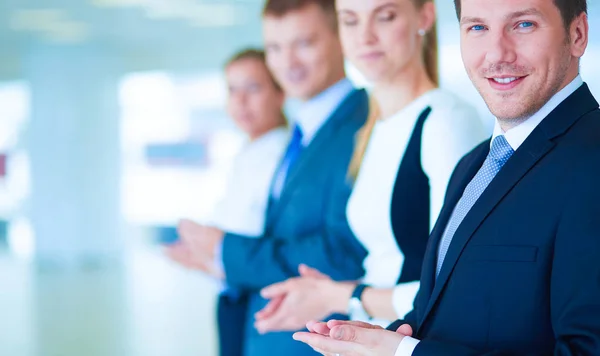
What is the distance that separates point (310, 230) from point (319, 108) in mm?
438

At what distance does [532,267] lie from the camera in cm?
117

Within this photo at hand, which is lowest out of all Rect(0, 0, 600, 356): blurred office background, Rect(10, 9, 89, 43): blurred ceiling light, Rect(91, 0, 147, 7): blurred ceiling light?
Rect(0, 0, 600, 356): blurred office background

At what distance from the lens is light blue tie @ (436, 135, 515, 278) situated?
1325 mm

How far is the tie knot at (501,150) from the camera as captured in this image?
→ 4.31 ft

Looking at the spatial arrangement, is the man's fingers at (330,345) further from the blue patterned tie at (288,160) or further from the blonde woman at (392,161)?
the blue patterned tie at (288,160)

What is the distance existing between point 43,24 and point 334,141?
31.2 feet

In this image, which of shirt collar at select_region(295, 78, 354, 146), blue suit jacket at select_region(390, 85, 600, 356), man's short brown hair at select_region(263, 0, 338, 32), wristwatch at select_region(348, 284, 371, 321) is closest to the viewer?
blue suit jacket at select_region(390, 85, 600, 356)

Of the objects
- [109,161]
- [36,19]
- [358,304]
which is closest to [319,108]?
[358,304]

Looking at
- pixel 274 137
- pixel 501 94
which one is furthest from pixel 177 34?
pixel 501 94

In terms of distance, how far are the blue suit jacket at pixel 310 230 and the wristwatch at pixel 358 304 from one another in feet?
0.57

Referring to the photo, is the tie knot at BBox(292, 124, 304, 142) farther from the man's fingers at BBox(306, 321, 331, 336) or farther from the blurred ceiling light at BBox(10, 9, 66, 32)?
the blurred ceiling light at BBox(10, 9, 66, 32)

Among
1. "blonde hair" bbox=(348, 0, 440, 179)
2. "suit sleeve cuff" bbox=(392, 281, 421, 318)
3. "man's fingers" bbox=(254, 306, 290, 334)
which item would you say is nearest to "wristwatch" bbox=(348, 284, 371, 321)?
"suit sleeve cuff" bbox=(392, 281, 421, 318)

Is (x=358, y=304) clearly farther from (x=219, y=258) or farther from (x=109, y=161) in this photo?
(x=109, y=161)

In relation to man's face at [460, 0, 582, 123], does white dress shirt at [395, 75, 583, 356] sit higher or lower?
lower
